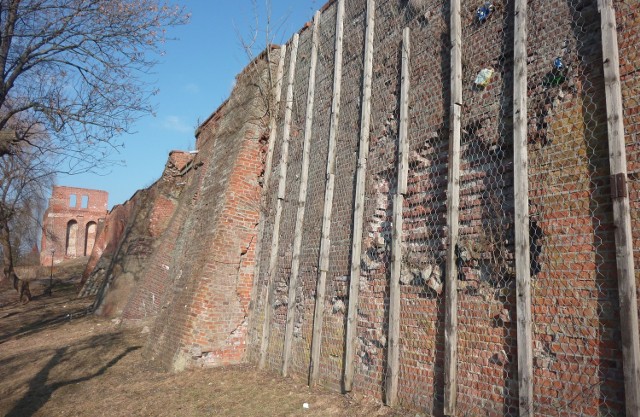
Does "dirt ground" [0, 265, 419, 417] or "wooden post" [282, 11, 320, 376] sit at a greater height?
"wooden post" [282, 11, 320, 376]

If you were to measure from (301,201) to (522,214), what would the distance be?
12.8 ft

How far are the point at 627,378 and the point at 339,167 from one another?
4.24 meters

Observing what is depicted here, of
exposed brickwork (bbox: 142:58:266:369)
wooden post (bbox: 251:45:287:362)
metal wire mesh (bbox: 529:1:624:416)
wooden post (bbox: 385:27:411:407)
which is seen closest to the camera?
metal wire mesh (bbox: 529:1:624:416)

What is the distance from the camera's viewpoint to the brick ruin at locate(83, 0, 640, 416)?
3.33m

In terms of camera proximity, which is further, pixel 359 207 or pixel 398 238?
pixel 359 207

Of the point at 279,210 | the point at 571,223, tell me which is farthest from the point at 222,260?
the point at 571,223

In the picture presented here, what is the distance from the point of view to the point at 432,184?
4.71 meters

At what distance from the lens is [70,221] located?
4144 centimetres

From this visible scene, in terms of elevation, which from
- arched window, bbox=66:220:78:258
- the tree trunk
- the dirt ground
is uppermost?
arched window, bbox=66:220:78:258

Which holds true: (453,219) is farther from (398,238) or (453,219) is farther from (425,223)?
(398,238)

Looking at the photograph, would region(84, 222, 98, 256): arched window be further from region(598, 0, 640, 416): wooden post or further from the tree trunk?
region(598, 0, 640, 416): wooden post

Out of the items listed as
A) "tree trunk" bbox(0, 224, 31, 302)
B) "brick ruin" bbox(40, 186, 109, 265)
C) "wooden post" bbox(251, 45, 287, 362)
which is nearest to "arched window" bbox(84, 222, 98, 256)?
"brick ruin" bbox(40, 186, 109, 265)

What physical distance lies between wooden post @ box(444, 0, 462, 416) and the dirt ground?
61 centimetres

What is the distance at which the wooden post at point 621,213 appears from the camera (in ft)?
9.36
